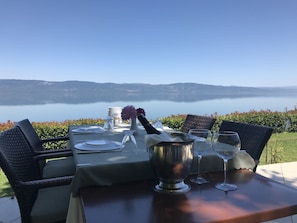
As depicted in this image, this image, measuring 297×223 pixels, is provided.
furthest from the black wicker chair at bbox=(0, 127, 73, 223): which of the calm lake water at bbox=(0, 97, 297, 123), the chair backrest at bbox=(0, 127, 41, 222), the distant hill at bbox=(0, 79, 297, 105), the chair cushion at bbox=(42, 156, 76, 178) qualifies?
the distant hill at bbox=(0, 79, 297, 105)

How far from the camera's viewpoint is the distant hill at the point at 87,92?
13582 mm

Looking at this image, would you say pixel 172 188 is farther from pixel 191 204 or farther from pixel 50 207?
pixel 50 207

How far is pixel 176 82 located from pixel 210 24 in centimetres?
1145

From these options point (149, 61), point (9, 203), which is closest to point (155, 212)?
point (9, 203)

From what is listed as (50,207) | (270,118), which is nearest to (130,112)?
(50,207)

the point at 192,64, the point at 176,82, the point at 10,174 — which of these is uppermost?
the point at 192,64

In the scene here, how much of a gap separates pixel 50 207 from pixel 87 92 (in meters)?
18.8

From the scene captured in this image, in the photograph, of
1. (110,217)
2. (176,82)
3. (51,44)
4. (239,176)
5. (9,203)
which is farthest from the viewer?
(176,82)

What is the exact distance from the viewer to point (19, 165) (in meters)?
1.66

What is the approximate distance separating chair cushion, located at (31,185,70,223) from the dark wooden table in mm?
570

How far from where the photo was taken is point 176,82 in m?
25.4

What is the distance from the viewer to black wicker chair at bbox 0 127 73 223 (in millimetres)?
1381

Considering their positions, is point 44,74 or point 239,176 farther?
point 44,74

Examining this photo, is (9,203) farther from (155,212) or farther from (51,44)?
(51,44)
